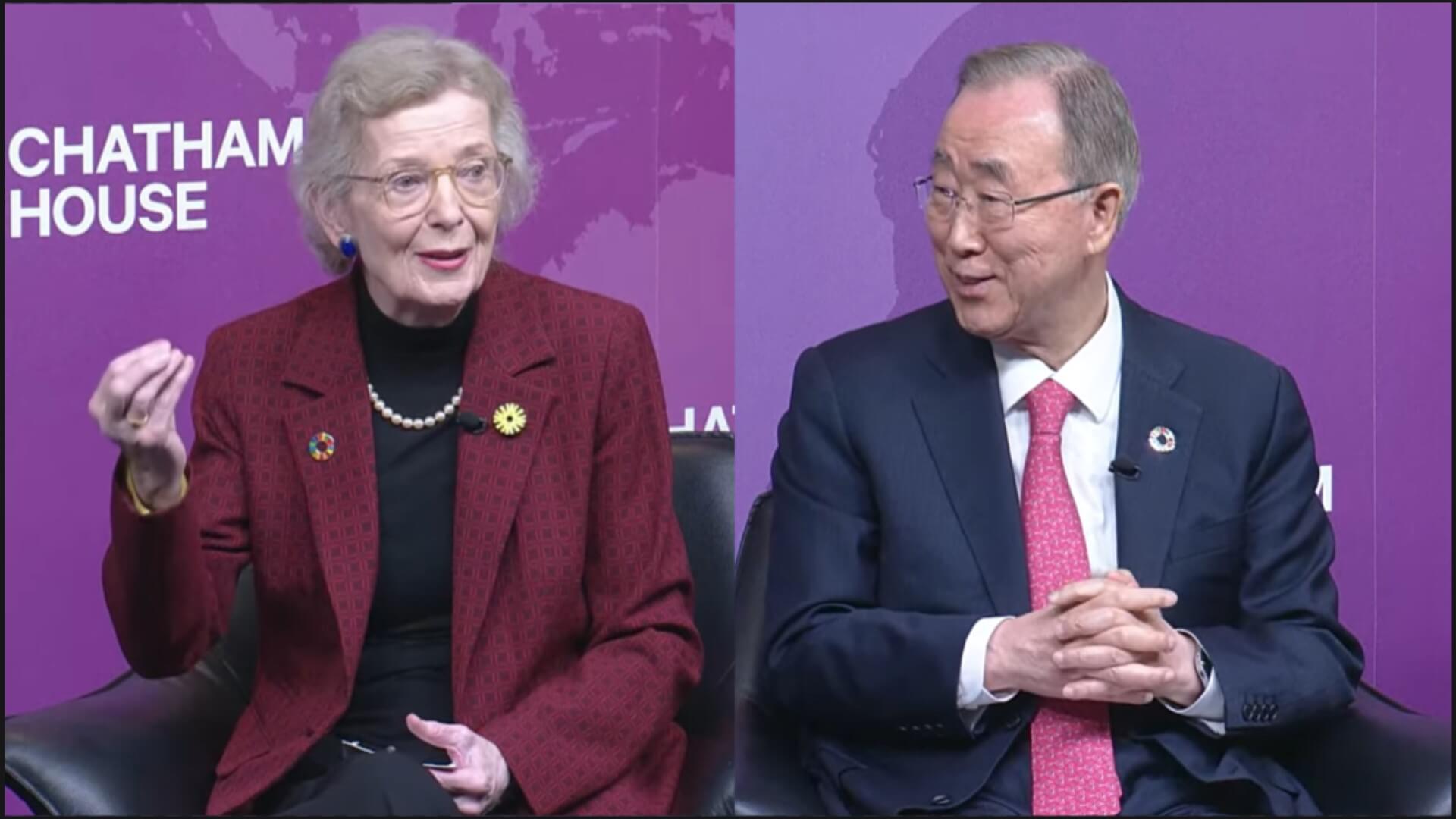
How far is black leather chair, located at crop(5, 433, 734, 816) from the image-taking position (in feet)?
8.85

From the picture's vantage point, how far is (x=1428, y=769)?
2.63 meters

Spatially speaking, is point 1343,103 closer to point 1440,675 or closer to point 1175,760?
point 1440,675

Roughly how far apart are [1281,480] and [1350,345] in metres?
1.16

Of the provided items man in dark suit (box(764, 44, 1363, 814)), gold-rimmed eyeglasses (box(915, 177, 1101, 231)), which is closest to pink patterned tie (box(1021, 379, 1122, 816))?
man in dark suit (box(764, 44, 1363, 814))

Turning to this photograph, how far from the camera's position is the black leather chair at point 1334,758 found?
8.65 feet

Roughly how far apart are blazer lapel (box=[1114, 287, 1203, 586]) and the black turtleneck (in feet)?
3.33

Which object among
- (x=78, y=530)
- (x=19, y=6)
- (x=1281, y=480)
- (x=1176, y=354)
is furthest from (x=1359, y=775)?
(x=19, y=6)

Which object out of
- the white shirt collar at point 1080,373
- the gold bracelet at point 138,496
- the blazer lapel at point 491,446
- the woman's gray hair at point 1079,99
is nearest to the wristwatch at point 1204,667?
the white shirt collar at point 1080,373

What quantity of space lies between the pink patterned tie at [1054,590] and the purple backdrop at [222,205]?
1.12 metres

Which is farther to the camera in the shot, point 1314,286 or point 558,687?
point 1314,286

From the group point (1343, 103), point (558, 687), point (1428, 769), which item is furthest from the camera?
point (1343, 103)

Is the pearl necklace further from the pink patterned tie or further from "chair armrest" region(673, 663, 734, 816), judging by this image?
the pink patterned tie

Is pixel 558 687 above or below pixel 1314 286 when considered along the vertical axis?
below

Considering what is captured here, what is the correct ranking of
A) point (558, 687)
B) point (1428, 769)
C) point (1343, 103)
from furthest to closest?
point (1343, 103) < point (558, 687) < point (1428, 769)
